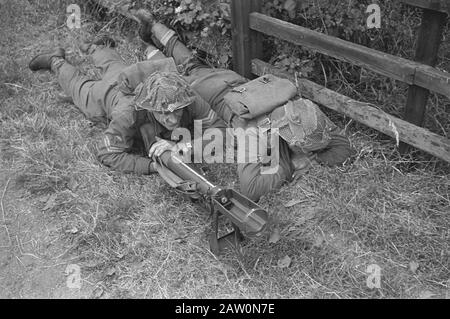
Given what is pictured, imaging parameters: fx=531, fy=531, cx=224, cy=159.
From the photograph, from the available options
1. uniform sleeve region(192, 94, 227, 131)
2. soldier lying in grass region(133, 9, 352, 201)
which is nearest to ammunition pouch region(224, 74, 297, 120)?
soldier lying in grass region(133, 9, 352, 201)

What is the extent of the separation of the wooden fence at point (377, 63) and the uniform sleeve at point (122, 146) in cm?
138

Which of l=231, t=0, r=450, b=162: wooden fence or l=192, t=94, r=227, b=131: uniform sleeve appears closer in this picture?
l=231, t=0, r=450, b=162: wooden fence

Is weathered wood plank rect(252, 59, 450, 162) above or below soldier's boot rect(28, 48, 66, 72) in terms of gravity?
above

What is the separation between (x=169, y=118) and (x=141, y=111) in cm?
34

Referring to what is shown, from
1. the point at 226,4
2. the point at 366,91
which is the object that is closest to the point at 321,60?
the point at 366,91

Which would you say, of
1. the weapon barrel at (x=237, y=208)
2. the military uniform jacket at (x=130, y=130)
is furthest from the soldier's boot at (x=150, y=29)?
the weapon barrel at (x=237, y=208)

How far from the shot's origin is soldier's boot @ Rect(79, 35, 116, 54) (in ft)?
20.9

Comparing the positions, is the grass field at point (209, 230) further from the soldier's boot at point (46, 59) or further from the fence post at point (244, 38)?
the soldier's boot at point (46, 59)

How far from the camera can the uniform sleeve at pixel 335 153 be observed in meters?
4.23

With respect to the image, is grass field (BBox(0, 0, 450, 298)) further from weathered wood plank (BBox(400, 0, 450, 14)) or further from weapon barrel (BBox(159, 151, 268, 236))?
weathered wood plank (BBox(400, 0, 450, 14))

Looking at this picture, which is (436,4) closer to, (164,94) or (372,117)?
(372,117)

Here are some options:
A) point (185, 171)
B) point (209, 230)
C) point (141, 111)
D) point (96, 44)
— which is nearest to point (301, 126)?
point (185, 171)

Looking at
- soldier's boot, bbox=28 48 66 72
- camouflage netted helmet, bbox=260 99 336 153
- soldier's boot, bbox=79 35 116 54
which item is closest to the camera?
camouflage netted helmet, bbox=260 99 336 153

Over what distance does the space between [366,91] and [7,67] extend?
4084 millimetres
